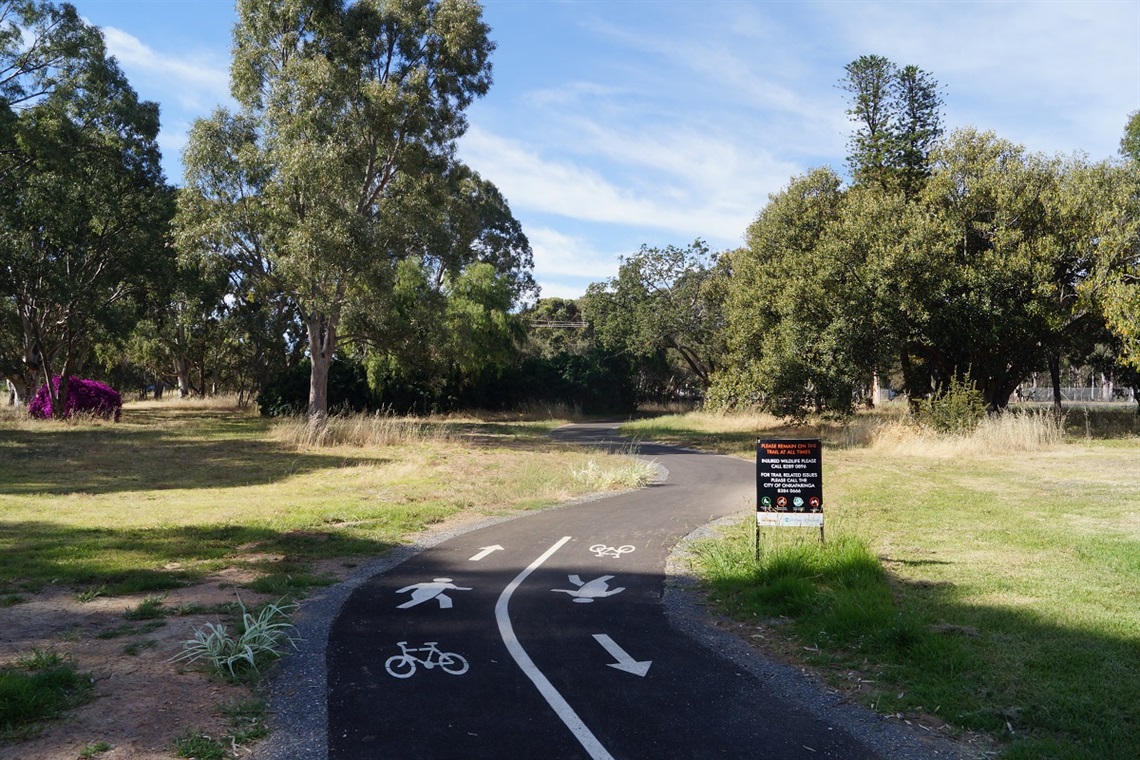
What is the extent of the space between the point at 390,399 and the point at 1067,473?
1482 inches

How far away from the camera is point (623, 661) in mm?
6223

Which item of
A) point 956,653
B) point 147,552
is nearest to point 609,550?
point 956,653

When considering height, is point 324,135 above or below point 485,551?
above

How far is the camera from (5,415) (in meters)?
32.8

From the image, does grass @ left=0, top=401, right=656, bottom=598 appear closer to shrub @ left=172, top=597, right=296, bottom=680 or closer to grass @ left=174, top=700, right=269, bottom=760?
shrub @ left=172, top=597, right=296, bottom=680

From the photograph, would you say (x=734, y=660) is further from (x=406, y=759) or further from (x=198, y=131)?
(x=198, y=131)

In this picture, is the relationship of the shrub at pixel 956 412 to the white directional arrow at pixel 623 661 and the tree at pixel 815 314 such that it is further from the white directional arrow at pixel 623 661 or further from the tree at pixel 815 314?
the white directional arrow at pixel 623 661

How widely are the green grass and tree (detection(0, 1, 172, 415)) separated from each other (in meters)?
23.4

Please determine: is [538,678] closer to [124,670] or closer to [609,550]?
[124,670]

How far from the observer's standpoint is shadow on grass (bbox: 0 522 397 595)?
8.48 metres

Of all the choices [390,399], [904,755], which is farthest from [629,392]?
[904,755]

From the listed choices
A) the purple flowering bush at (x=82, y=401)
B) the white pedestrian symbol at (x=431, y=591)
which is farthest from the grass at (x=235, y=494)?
the purple flowering bush at (x=82, y=401)

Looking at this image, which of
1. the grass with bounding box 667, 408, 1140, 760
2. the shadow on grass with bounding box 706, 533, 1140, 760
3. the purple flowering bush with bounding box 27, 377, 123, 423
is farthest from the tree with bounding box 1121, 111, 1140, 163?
the purple flowering bush with bounding box 27, 377, 123, 423

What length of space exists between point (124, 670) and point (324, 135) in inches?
944
